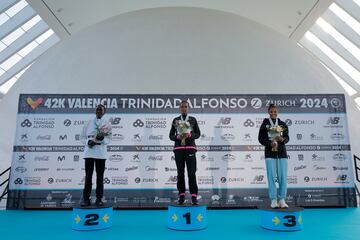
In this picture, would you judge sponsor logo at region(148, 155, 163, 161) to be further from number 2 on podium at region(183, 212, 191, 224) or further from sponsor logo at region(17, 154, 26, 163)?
sponsor logo at region(17, 154, 26, 163)

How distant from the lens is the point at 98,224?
3.13 m

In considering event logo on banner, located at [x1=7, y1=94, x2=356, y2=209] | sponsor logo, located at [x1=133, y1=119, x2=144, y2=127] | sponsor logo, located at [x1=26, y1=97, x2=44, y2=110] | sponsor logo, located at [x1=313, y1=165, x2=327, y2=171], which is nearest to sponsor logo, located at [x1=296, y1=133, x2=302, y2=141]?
event logo on banner, located at [x1=7, y1=94, x2=356, y2=209]

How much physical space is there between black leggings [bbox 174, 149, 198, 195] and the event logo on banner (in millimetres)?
1503

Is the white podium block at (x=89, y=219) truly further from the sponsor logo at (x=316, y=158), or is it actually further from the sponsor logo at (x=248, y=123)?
the sponsor logo at (x=316, y=158)

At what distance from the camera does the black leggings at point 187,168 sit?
11.1 ft

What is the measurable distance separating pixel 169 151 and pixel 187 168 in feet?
5.16

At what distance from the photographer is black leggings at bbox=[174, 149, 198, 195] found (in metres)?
3.39

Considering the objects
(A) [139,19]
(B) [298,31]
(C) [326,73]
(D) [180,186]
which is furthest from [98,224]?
(B) [298,31]

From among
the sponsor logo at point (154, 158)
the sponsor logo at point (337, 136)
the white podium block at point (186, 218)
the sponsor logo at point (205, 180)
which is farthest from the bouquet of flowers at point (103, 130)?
the sponsor logo at point (337, 136)

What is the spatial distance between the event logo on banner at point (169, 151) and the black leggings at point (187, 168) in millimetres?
1503

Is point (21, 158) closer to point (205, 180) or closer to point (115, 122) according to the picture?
point (115, 122)

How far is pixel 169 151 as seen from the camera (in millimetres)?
4977

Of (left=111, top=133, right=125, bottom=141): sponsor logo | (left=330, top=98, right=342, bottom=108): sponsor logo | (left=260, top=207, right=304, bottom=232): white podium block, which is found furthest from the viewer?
(left=330, top=98, right=342, bottom=108): sponsor logo

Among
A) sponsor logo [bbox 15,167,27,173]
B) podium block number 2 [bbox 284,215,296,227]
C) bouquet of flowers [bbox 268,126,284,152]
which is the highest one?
bouquet of flowers [bbox 268,126,284,152]
